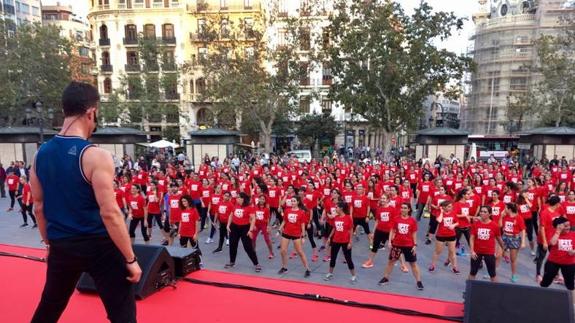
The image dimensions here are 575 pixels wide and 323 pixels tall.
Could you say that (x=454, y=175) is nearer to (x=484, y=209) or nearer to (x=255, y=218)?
(x=484, y=209)

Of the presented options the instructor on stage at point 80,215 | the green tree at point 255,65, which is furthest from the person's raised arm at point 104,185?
the green tree at point 255,65

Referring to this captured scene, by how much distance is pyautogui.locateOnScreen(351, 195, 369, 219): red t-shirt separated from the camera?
9.89 m

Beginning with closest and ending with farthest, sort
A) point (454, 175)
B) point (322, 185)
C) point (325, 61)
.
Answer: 1. point (322, 185)
2. point (454, 175)
3. point (325, 61)

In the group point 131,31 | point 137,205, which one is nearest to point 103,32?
point 131,31

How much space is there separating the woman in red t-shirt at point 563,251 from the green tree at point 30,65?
35.5 m

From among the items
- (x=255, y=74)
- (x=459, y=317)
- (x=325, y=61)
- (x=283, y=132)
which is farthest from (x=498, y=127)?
(x=459, y=317)

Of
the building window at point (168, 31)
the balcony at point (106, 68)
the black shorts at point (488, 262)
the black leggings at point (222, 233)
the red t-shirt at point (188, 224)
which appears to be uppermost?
the building window at point (168, 31)

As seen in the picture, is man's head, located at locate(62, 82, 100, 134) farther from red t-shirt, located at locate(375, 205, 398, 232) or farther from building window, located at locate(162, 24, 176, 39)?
building window, located at locate(162, 24, 176, 39)

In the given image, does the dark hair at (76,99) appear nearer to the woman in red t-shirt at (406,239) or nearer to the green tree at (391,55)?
the woman in red t-shirt at (406,239)

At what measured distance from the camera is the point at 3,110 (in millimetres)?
33344

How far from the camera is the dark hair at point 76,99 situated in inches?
94.6

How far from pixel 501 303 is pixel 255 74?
25.1 m

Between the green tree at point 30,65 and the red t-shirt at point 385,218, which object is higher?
the green tree at point 30,65

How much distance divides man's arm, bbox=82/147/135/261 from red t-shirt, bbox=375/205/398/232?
22.8 ft
